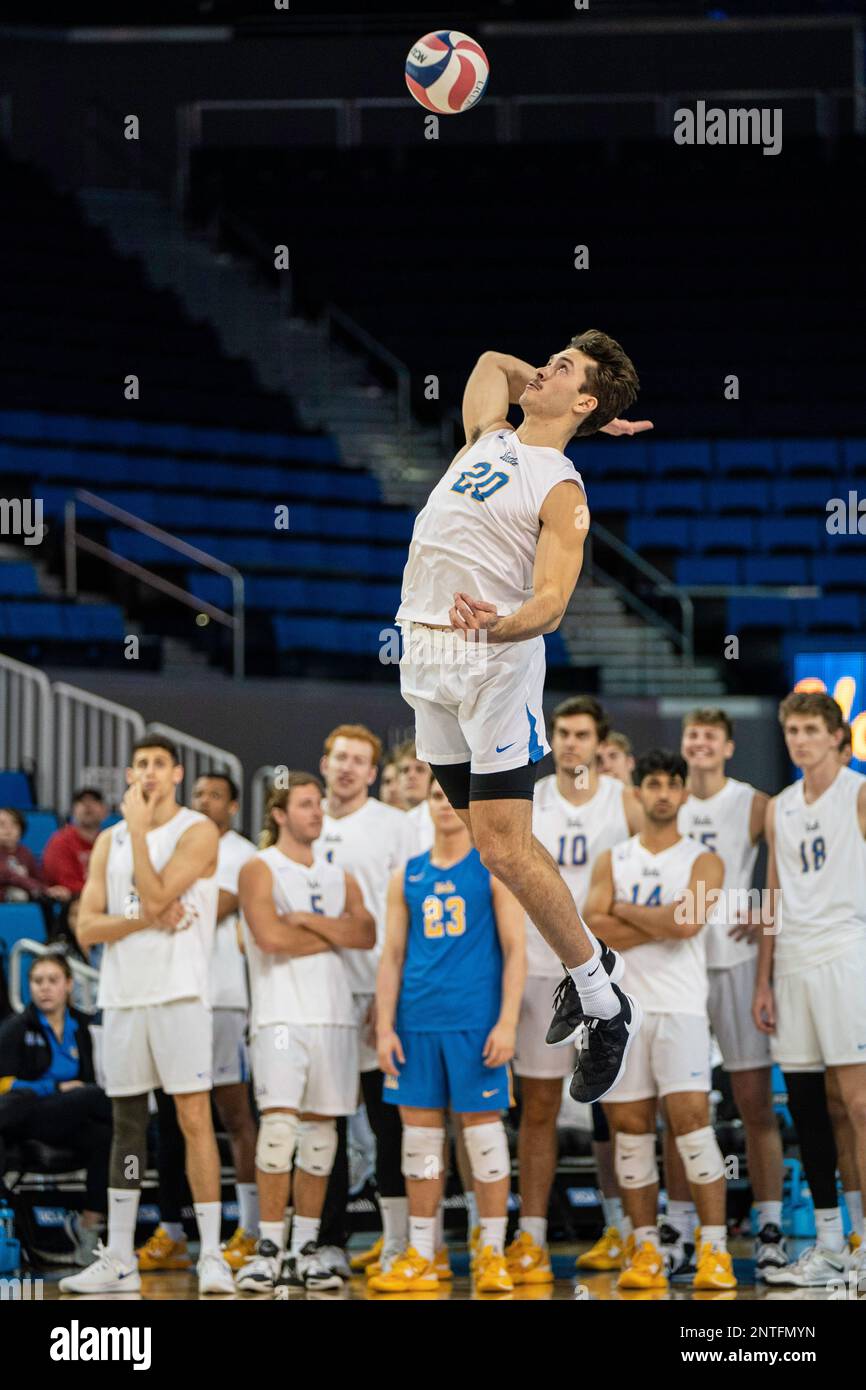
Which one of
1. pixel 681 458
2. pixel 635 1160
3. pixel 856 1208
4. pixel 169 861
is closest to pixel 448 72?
pixel 169 861

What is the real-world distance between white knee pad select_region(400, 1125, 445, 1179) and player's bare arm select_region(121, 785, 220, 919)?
1.29m

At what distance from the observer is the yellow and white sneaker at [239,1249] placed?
7453 mm

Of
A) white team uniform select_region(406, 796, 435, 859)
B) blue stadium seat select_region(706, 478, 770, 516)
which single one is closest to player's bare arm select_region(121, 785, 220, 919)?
white team uniform select_region(406, 796, 435, 859)

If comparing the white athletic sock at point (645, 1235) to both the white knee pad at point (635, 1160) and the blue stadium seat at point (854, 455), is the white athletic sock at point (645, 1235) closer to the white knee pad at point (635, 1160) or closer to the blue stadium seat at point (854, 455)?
the white knee pad at point (635, 1160)

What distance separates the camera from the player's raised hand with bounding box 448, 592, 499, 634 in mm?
4633

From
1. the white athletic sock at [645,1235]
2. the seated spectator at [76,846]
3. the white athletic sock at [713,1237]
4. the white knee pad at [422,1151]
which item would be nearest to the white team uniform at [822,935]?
the white athletic sock at [713,1237]

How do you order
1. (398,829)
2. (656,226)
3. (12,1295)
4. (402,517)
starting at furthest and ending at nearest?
1. (656,226)
2. (402,517)
3. (398,829)
4. (12,1295)

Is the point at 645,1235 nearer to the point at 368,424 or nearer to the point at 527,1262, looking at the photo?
the point at 527,1262

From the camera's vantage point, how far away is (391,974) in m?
7.19

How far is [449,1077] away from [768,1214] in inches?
55.4

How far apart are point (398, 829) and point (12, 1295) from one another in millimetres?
2505

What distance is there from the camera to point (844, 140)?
61.5 feet

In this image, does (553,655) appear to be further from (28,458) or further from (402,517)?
(28,458)
